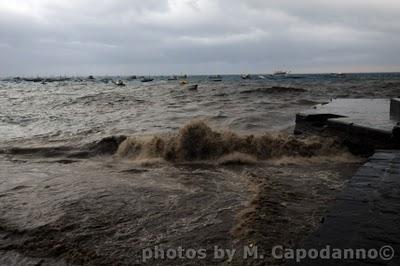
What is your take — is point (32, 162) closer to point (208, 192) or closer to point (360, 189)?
point (208, 192)

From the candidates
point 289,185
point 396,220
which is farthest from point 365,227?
point 289,185

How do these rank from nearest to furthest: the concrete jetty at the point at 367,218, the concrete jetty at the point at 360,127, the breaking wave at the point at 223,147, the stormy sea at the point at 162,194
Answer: the concrete jetty at the point at 367,218 < the stormy sea at the point at 162,194 < the concrete jetty at the point at 360,127 < the breaking wave at the point at 223,147

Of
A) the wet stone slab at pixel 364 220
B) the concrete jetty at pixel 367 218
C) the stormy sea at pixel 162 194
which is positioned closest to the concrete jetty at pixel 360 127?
the stormy sea at pixel 162 194

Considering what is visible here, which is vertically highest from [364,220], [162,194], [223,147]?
[364,220]

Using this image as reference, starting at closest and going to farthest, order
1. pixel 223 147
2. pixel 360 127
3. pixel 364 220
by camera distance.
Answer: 1. pixel 364 220
2. pixel 360 127
3. pixel 223 147

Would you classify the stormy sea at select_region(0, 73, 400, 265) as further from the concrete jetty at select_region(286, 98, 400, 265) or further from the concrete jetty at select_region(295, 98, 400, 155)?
the concrete jetty at select_region(286, 98, 400, 265)

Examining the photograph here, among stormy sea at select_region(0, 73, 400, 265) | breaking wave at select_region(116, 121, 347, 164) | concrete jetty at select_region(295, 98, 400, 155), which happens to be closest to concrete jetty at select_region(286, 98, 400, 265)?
stormy sea at select_region(0, 73, 400, 265)

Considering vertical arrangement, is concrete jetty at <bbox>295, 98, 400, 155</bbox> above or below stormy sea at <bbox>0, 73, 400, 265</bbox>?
above

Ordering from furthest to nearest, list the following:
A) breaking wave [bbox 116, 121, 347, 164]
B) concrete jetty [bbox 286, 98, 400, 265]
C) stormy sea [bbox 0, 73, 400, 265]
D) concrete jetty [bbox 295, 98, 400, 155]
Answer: breaking wave [bbox 116, 121, 347, 164] → concrete jetty [bbox 295, 98, 400, 155] → stormy sea [bbox 0, 73, 400, 265] → concrete jetty [bbox 286, 98, 400, 265]

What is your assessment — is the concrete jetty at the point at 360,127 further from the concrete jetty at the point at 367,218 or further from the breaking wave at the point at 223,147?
the concrete jetty at the point at 367,218

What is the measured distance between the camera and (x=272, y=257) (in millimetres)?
4176

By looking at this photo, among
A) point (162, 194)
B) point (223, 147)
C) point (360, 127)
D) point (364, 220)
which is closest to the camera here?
point (364, 220)

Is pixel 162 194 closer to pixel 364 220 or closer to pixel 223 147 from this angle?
pixel 364 220

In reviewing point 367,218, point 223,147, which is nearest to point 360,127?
point 223,147
